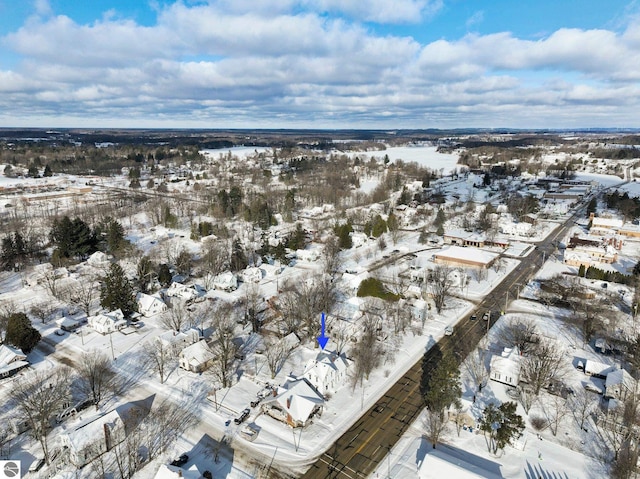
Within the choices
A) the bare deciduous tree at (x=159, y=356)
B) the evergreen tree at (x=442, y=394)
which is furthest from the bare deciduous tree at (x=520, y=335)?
the bare deciduous tree at (x=159, y=356)

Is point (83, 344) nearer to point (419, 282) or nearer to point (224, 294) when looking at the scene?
point (224, 294)

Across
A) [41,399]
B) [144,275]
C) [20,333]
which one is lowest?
[144,275]

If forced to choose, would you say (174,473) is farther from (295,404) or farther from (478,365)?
(478,365)

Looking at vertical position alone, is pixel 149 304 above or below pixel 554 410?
above

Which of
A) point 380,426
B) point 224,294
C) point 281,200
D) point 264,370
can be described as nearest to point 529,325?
point 380,426

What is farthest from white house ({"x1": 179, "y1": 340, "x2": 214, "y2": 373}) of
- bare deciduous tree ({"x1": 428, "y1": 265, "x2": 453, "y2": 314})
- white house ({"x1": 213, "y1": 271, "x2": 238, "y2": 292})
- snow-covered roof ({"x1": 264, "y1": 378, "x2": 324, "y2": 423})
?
bare deciduous tree ({"x1": 428, "y1": 265, "x2": 453, "y2": 314})

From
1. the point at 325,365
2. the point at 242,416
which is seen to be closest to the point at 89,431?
the point at 242,416

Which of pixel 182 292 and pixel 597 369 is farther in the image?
pixel 182 292

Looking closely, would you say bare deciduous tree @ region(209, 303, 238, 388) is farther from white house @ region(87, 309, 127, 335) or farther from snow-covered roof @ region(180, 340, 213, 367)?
white house @ region(87, 309, 127, 335)
